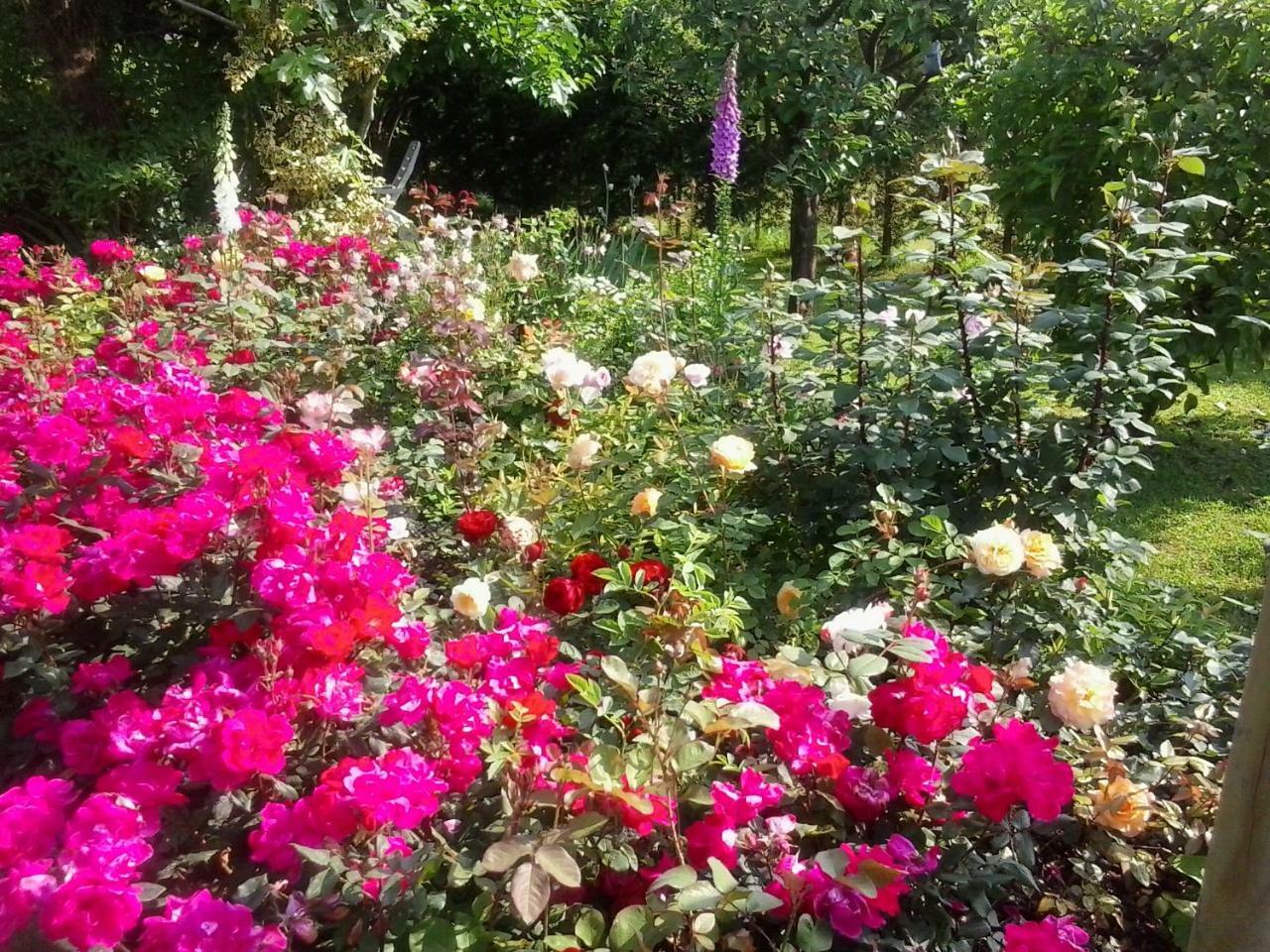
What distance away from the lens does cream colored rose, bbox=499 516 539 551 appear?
6.73ft

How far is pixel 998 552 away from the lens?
61.6 inches

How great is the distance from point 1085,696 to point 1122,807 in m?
0.16

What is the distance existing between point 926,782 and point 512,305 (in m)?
3.05

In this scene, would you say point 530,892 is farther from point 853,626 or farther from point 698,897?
point 853,626

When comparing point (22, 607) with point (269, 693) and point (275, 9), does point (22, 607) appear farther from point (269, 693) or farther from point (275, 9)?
point (275, 9)

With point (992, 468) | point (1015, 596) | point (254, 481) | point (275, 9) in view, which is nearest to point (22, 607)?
point (254, 481)

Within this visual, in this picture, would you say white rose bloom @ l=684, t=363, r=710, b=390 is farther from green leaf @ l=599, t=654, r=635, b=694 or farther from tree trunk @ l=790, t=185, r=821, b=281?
tree trunk @ l=790, t=185, r=821, b=281

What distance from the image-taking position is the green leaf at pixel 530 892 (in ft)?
3.18

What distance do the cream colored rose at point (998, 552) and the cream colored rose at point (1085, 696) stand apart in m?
0.23

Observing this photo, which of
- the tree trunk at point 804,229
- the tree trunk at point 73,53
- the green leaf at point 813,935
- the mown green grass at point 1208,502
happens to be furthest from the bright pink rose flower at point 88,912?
the tree trunk at point 73,53

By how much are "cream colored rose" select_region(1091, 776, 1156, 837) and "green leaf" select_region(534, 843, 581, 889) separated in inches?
31.1

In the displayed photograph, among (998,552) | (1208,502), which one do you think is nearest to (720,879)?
(998,552)

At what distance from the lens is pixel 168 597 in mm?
1657

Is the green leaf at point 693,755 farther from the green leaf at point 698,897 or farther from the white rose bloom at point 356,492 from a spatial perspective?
the white rose bloom at point 356,492
